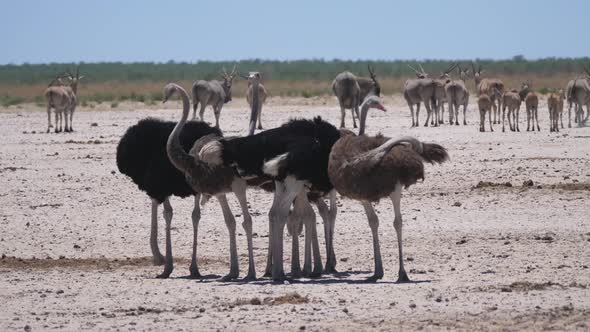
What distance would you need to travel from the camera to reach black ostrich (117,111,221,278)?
41.3ft

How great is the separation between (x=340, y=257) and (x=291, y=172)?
195 centimetres

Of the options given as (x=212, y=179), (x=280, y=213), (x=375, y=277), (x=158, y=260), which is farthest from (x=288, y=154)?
(x=158, y=260)

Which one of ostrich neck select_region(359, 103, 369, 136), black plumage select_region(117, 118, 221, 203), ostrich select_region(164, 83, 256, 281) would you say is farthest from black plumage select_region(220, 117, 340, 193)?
black plumage select_region(117, 118, 221, 203)

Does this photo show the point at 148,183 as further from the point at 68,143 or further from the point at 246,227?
the point at 68,143

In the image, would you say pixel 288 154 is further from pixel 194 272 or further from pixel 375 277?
pixel 194 272

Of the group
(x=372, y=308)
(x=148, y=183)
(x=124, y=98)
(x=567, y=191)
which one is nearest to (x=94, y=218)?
(x=148, y=183)

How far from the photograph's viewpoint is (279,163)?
11.6 metres

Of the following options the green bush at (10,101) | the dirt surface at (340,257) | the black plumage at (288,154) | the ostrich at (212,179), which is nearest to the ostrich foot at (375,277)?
the dirt surface at (340,257)

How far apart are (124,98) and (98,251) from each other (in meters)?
43.8

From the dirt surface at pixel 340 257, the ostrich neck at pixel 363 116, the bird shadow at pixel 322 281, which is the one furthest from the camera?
the ostrich neck at pixel 363 116

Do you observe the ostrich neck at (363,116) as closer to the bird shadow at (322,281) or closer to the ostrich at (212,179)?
the ostrich at (212,179)

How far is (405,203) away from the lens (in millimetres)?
16609

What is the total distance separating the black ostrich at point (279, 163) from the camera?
11656 millimetres

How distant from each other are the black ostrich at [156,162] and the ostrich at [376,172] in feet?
5.86
